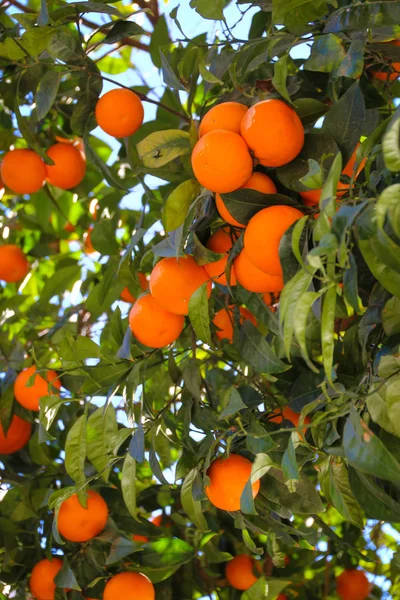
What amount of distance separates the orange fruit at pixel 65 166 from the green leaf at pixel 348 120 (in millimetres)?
806

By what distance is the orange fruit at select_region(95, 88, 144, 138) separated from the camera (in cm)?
129

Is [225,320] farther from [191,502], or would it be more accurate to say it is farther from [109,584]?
[109,584]

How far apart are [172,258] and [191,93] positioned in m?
0.32

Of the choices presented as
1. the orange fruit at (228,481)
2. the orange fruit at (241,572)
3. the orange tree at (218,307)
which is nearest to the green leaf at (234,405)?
the orange tree at (218,307)

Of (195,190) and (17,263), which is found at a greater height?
(195,190)

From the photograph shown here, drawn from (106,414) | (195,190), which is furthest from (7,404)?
(195,190)

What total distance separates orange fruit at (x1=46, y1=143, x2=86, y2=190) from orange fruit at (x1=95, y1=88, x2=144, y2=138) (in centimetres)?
30

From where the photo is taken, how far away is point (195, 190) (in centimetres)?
99

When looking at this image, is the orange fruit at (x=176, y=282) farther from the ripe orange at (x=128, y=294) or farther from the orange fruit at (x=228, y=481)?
the ripe orange at (x=128, y=294)

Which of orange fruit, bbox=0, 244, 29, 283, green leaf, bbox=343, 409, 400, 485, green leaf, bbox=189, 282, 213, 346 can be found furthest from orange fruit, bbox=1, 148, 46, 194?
green leaf, bbox=343, 409, 400, 485

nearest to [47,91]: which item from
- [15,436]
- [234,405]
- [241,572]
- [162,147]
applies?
[162,147]

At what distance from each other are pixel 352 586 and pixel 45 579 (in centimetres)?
68

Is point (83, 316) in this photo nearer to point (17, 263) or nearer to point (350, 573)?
point (17, 263)

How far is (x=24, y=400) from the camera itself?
4.83 feet
